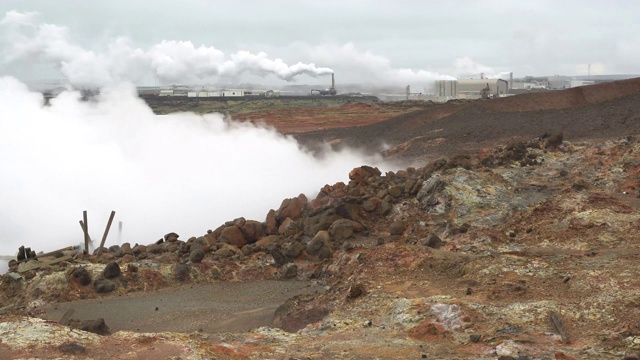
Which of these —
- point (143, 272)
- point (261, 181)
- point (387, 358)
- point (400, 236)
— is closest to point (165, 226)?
point (261, 181)

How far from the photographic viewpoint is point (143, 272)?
16.7 meters

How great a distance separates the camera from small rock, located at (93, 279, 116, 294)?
52.3ft

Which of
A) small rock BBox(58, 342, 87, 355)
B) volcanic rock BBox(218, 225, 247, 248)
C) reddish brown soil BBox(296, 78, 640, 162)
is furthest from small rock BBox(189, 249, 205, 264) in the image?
reddish brown soil BBox(296, 78, 640, 162)

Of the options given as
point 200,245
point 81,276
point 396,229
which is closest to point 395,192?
point 396,229

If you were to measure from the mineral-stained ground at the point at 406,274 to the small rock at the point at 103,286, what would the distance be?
3 centimetres

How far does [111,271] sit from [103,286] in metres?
0.46

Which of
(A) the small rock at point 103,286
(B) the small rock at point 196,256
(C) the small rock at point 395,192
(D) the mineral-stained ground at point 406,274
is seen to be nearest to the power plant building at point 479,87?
(D) the mineral-stained ground at point 406,274

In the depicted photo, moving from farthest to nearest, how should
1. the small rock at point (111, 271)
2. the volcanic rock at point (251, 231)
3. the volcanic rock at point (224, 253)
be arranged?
the volcanic rock at point (251, 231), the volcanic rock at point (224, 253), the small rock at point (111, 271)

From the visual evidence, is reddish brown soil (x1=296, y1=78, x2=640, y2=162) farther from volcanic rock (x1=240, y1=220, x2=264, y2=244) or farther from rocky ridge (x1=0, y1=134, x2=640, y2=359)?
volcanic rock (x1=240, y1=220, x2=264, y2=244)

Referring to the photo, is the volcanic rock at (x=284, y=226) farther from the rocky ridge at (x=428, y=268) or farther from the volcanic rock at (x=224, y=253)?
the volcanic rock at (x=224, y=253)

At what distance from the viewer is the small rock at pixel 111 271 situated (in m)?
16.3

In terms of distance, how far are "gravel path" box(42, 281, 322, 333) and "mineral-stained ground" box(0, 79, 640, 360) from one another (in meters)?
0.08

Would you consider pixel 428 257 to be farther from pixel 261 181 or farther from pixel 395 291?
pixel 261 181

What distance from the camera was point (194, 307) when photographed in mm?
14953
